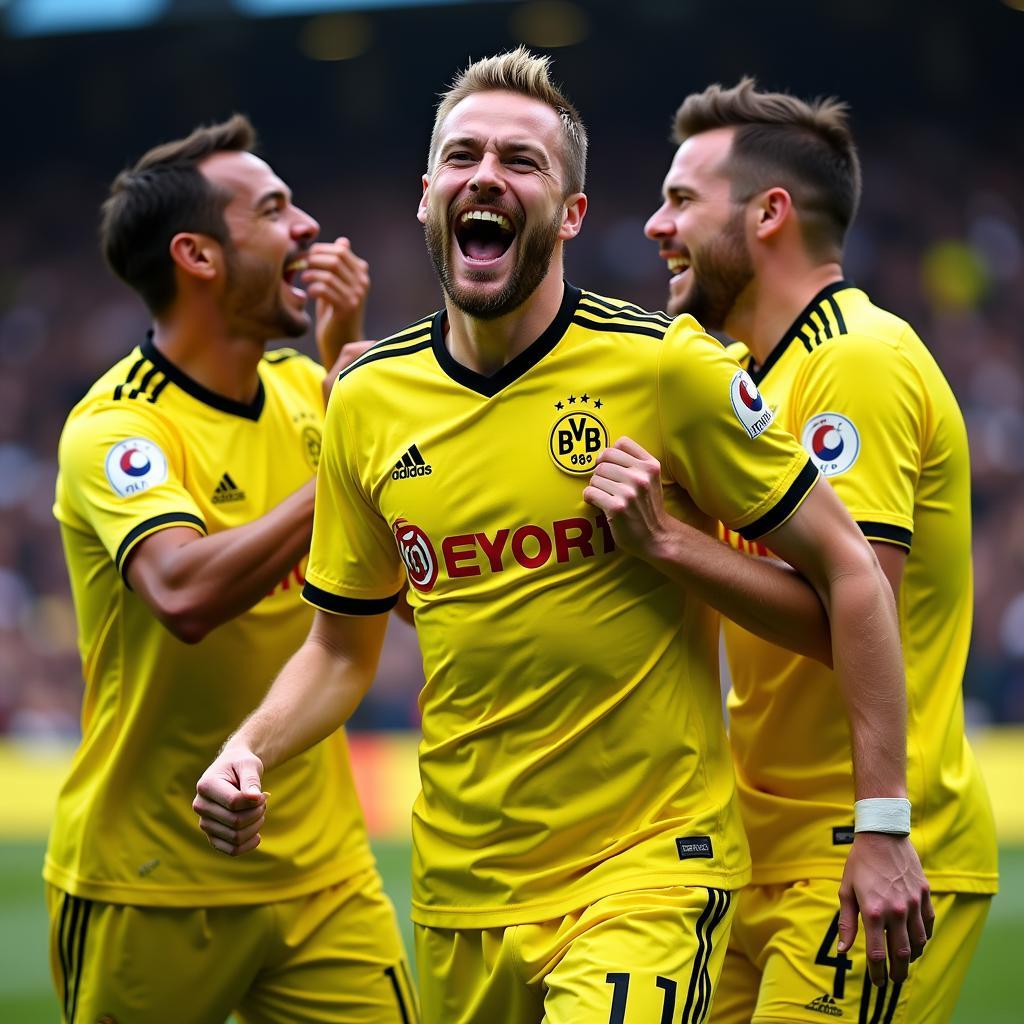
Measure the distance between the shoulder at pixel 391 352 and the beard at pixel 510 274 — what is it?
178mm

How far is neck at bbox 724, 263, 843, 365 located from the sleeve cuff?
5.27 feet

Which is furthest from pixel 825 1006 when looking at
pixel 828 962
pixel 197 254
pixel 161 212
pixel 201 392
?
pixel 161 212

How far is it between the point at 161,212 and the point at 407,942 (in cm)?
568

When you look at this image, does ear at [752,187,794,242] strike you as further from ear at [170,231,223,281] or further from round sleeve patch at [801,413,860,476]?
ear at [170,231,223,281]

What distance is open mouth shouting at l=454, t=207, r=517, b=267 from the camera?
Result: 3.48m

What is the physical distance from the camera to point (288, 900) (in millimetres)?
4445

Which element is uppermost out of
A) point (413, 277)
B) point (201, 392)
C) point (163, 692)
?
point (413, 277)

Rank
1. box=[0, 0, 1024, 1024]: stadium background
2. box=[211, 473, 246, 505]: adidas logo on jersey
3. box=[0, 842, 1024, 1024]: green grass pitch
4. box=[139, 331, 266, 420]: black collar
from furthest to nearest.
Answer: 1. box=[0, 0, 1024, 1024]: stadium background
2. box=[0, 842, 1024, 1024]: green grass pitch
3. box=[139, 331, 266, 420]: black collar
4. box=[211, 473, 246, 505]: adidas logo on jersey

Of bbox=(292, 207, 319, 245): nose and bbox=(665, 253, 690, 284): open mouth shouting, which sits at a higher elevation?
bbox=(292, 207, 319, 245): nose

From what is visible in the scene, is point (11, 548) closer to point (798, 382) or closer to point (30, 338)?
point (30, 338)

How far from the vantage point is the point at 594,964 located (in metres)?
3.11

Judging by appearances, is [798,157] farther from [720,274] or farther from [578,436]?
[578,436]

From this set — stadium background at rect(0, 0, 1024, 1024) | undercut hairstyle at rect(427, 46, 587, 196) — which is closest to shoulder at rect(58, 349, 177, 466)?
undercut hairstyle at rect(427, 46, 587, 196)

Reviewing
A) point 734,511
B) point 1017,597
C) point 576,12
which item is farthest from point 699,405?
point 576,12
